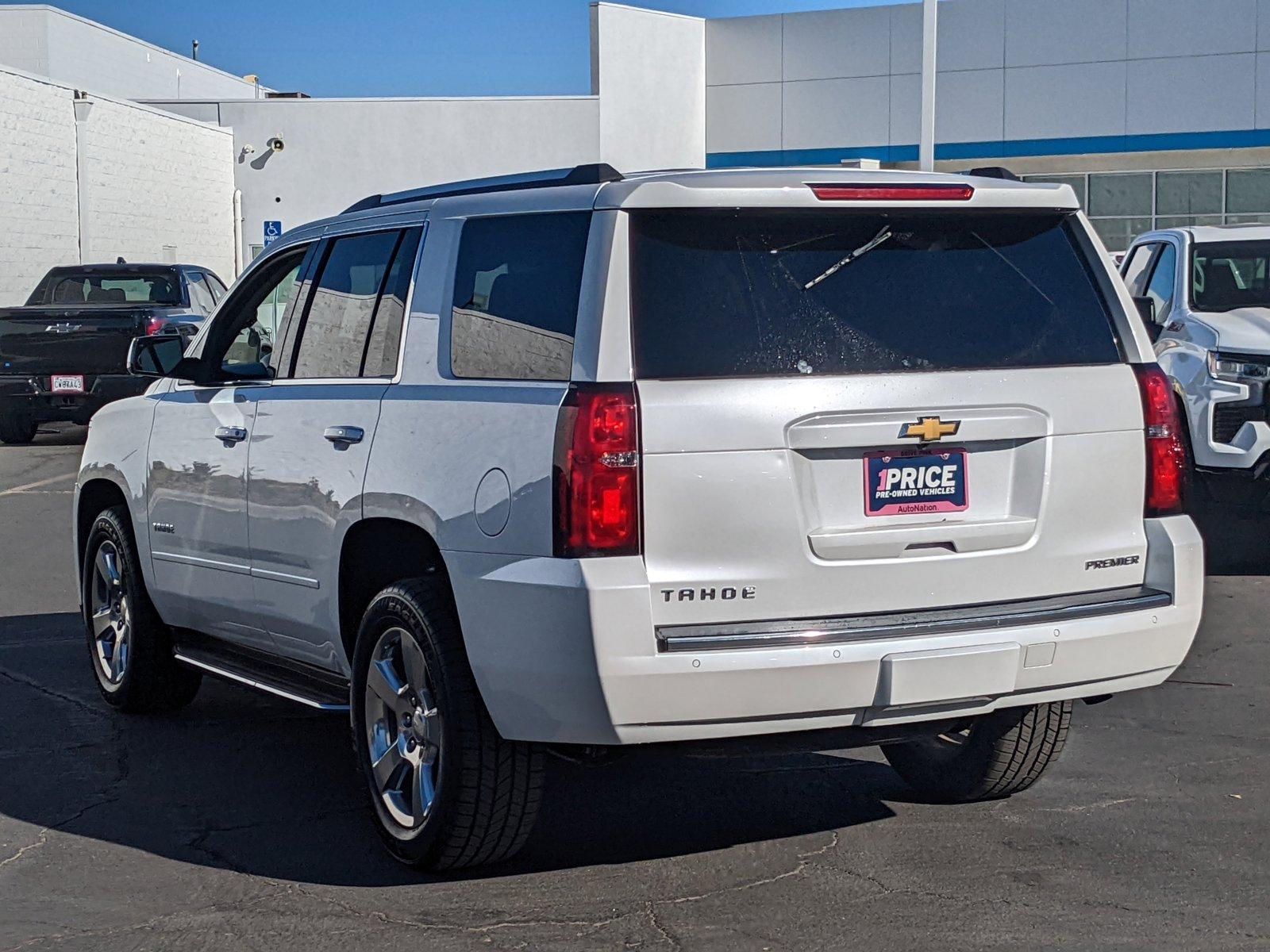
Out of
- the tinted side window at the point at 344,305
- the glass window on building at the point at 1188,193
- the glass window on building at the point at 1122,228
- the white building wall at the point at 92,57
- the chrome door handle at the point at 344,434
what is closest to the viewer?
the chrome door handle at the point at 344,434

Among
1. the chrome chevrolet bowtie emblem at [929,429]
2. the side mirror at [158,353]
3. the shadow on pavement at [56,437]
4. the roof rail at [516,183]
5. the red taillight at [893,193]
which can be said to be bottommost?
the shadow on pavement at [56,437]

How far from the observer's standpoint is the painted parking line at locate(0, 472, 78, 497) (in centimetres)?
1499

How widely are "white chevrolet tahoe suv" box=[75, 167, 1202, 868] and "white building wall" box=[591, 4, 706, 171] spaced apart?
35149 millimetres

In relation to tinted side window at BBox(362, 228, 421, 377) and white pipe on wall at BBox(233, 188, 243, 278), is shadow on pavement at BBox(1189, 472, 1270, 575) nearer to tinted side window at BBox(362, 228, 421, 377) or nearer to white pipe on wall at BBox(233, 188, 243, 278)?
tinted side window at BBox(362, 228, 421, 377)

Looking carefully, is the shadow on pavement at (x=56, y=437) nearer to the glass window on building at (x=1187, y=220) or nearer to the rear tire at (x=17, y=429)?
the rear tire at (x=17, y=429)

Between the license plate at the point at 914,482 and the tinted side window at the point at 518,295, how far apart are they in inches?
32.7

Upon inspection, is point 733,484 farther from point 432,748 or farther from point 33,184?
point 33,184

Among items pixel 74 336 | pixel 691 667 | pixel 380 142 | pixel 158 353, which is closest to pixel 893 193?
pixel 691 667

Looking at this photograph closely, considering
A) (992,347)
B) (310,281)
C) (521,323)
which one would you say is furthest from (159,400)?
(992,347)

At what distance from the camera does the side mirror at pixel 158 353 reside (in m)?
6.73

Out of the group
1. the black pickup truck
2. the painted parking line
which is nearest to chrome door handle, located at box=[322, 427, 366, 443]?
the painted parking line

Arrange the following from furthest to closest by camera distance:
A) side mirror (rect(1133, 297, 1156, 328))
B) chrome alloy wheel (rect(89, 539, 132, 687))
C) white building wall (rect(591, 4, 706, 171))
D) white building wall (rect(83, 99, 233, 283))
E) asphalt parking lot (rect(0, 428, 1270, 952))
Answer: white building wall (rect(591, 4, 706, 171))
white building wall (rect(83, 99, 233, 283))
side mirror (rect(1133, 297, 1156, 328))
chrome alloy wheel (rect(89, 539, 132, 687))
asphalt parking lot (rect(0, 428, 1270, 952))

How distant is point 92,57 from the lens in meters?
58.8

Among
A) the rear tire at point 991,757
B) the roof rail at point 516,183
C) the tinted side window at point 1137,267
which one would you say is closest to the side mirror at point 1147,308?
the tinted side window at point 1137,267
